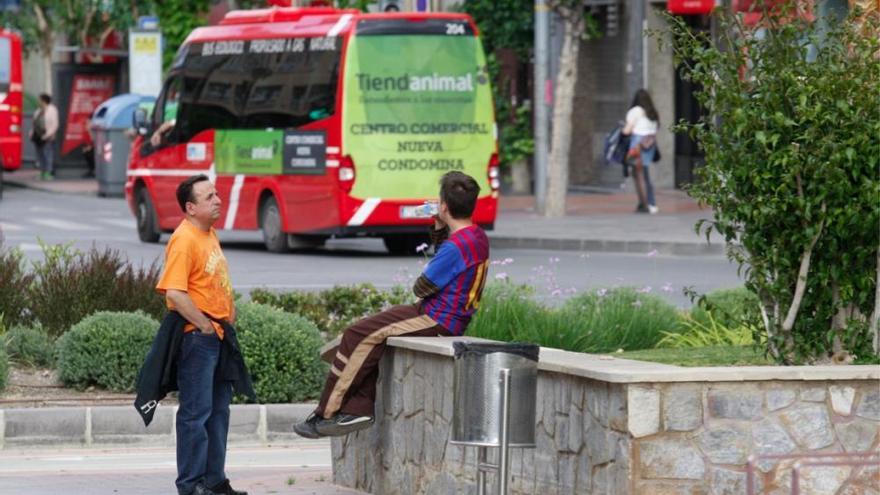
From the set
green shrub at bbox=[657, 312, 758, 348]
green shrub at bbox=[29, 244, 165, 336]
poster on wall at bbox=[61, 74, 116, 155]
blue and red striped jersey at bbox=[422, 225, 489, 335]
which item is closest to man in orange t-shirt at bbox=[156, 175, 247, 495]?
blue and red striped jersey at bbox=[422, 225, 489, 335]

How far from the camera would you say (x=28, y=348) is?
13234 mm

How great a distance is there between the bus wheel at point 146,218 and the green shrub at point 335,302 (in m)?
12.3

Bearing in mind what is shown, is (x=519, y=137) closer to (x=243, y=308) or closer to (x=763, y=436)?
(x=243, y=308)

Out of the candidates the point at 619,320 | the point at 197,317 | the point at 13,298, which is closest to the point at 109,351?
the point at 13,298

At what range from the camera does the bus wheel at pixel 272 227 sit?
24500mm

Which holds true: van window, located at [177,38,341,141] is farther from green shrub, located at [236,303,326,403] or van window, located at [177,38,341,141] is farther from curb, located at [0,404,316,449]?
curb, located at [0,404,316,449]

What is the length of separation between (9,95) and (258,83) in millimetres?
14557

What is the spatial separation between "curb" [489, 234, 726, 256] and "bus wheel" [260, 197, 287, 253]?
9.61 feet

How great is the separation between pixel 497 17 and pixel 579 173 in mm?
3260

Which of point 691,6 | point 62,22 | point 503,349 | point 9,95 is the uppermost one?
point 691,6

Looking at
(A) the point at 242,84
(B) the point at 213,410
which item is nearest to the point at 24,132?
(A) the point at 242,84

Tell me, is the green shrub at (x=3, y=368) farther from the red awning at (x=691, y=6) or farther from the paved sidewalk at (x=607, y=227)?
the red awning at (x=691, y=6)

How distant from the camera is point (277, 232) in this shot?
24.6 meters

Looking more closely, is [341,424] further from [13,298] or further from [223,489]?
[13,298]
